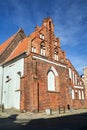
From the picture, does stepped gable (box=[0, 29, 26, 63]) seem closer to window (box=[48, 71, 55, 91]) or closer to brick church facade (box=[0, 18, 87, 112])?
brick church facade (box=[0, 18, 87, 112])

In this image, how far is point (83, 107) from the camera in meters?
32.4

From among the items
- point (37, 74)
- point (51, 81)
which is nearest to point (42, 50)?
point (37, 74)

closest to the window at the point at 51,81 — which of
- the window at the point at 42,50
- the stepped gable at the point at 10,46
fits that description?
the window at the point at 42,50

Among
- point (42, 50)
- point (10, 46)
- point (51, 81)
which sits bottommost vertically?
point (51, 81)

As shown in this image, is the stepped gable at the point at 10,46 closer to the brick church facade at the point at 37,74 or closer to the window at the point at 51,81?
the brick church facade at the point at 37,74

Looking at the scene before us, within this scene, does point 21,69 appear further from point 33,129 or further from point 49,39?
point 33,129

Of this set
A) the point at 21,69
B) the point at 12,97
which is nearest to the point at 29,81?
the point at 21,69

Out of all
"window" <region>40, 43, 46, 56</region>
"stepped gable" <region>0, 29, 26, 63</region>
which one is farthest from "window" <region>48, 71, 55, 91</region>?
"stepped gable" <region>0, 29, 26, 63</region>

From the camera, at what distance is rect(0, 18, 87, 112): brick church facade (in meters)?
21.6

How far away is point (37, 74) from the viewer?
22656 millimetres

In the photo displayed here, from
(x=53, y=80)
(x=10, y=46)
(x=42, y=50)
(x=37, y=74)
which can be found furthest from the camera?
(x=10, y=46)

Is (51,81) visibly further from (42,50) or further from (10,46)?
(10,46)

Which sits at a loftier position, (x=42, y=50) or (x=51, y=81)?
(x=42, y=50)

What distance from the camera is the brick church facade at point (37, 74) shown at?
2158 cm
